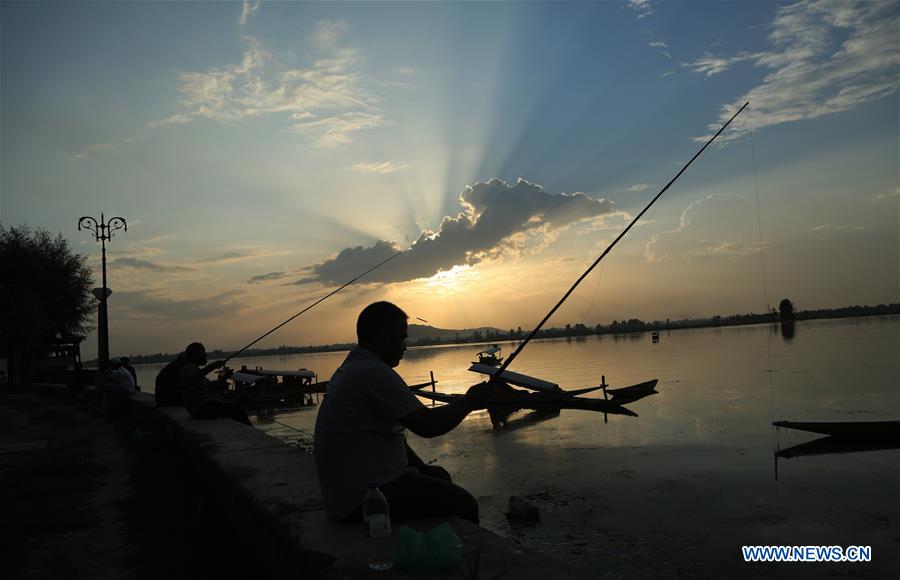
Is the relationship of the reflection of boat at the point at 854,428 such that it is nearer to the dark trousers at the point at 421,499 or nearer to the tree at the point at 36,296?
Result: the dark trousers at the point at 421,499

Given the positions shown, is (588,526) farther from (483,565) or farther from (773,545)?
(483,565)

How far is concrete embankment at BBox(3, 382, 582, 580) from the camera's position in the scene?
10.1ft

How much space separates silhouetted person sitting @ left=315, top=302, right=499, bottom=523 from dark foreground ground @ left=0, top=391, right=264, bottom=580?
55.3 inches

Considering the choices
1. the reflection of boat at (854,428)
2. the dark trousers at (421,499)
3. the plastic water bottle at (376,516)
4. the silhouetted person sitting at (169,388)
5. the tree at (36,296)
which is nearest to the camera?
the plastic water bottle at (376,516)

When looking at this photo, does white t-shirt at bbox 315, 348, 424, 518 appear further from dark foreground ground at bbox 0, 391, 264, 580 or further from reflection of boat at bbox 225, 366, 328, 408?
reflection of boat at bbox 225, 366, 328, 408

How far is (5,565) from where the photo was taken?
483 cm

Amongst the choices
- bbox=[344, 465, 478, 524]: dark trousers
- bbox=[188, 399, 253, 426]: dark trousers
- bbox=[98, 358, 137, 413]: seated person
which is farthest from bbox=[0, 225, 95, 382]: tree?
bbox=[344, 465, 478, 524]: dark trousers

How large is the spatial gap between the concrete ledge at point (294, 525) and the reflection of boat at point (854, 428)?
54.2 ft

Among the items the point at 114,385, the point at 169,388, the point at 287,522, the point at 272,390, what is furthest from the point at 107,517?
the point at 272,390

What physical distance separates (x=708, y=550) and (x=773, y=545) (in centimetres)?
122

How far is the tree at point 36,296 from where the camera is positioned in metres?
30.6

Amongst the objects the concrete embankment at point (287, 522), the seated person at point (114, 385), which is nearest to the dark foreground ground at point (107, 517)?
the concrete embankment at point (287, 522)

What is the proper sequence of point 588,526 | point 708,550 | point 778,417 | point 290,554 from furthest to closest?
1. point 778,417
2. point 588,526
3. point 708,550
4. point 290,554

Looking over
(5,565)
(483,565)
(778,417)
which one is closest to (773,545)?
(483,565)
